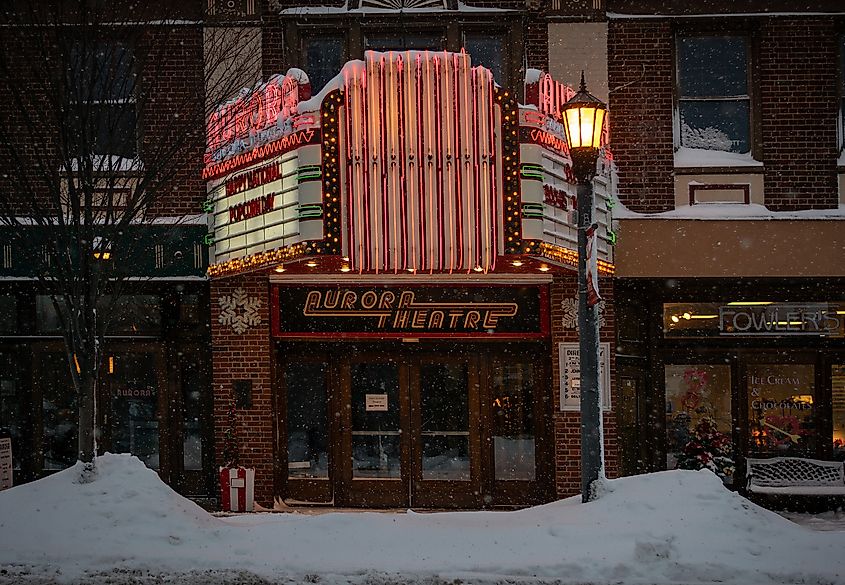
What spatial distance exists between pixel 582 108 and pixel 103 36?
18.1 ft

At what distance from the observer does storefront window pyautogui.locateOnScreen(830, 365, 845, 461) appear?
45.1ft

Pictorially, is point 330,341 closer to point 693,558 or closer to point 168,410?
point 168,410

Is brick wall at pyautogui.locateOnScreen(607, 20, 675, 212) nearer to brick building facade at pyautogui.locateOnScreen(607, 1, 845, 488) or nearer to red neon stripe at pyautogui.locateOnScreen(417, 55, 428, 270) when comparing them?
brick building facade at pyautogui.locateOnScreen(607, 1, 845, 488)

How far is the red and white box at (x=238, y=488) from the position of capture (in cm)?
1293

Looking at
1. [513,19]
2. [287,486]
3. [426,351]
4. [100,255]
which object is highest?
[513,19]

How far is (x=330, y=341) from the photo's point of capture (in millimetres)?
13781

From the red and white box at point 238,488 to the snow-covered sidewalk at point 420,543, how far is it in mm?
3441

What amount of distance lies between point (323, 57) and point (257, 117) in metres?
2.44

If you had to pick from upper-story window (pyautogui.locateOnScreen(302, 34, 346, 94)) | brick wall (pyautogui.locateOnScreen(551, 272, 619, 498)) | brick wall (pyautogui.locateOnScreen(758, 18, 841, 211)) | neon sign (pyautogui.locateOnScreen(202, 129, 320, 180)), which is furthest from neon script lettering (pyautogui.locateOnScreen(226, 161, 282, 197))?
brick wall (pyautogui.locateOnScreen(758, 18, 841, 211))

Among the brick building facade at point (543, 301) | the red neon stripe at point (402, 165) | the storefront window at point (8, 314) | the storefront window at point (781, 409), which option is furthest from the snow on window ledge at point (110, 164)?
the storefront window at point (781, 409)

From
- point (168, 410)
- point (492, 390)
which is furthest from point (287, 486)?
point (492, 390)

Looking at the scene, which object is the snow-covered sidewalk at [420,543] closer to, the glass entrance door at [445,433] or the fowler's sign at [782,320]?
the glass entrance door at [445,433]

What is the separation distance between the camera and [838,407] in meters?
13.8

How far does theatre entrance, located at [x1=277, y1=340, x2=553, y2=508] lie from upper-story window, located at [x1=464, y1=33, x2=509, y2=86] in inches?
160
